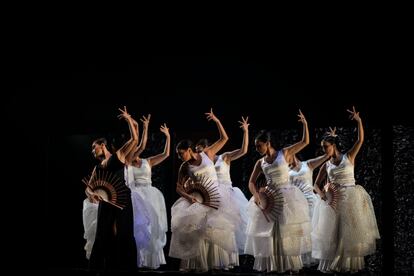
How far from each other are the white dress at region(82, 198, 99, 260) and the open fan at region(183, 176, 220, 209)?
1.55 m

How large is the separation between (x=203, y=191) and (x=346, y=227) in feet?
5.49

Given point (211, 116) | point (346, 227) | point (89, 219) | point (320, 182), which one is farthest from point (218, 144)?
point (89, 219)

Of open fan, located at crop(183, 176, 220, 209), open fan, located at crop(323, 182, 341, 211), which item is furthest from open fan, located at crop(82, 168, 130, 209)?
open fan, located at crop(323, 182, 341, 211)

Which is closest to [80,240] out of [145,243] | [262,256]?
[145,243]

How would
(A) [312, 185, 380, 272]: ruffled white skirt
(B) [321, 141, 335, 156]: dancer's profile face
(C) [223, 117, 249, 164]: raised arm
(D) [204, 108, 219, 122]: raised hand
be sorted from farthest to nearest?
(D) [204, 108, 219, 122]: raised hand, (C) [223, 117, 249, 164]: raised arm, (B) [321, 141, 335, 156]: dancer's profile face, (A) [312, 185, 380, 272]: ruffled white skirt

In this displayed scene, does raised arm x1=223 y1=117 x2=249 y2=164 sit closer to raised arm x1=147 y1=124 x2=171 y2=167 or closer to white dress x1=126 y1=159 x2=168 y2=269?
raised arm x1=147 y1=124 x2=171 y2=167

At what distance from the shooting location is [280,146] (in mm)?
9297

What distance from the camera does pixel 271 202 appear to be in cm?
823

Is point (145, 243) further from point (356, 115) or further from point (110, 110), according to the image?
point (356, 115)

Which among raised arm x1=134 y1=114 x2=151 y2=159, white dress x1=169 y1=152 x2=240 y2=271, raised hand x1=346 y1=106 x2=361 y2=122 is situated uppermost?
raised hand x1=346 y1=106 x2=361 y2=122

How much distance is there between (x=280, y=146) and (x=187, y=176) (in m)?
1.47

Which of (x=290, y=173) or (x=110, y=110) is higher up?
(x=110, y=110)

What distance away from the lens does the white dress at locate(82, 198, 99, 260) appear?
933 centimetres

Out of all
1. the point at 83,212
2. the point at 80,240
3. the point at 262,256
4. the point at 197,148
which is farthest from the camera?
the point at 80,240
